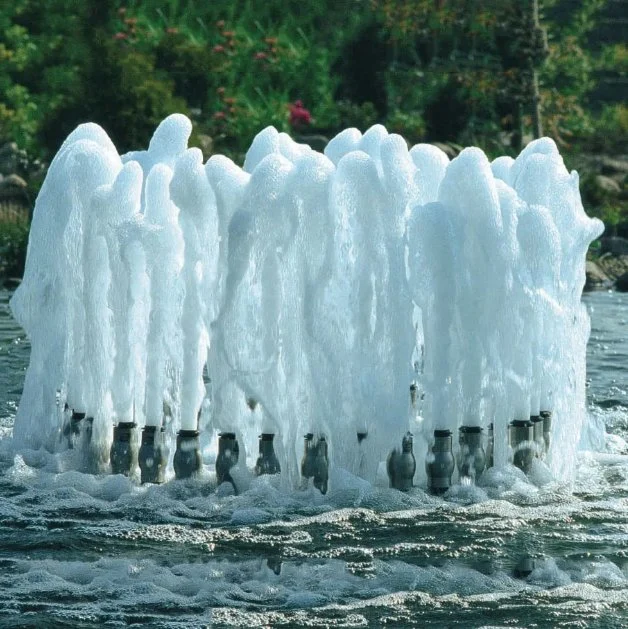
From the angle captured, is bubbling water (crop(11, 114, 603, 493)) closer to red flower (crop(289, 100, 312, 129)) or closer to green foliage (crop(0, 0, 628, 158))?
green foliage (crop(0, 0, 628, 158))

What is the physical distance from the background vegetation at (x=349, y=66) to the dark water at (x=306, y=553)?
17.7 meters

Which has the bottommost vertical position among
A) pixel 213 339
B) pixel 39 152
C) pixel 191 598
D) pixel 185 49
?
pixel 191 598

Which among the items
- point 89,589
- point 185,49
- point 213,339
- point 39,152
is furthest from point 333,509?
point 185,49

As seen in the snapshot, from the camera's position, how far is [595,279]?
67.8ft

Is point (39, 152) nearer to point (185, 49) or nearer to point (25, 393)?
point (185, 49)

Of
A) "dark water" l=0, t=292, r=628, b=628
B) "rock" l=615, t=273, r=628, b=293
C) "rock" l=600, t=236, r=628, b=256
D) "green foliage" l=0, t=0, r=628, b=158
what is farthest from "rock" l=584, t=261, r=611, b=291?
"dark water" l=0, t=292, r=628, b=628

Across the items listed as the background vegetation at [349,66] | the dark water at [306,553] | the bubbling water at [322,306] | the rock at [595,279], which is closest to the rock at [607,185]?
the background vegetation at [349,66]

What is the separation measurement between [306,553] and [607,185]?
65.6 ft

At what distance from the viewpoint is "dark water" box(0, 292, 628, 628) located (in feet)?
20.6

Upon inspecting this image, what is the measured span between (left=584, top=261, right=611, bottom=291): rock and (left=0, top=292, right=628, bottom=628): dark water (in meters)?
11.6

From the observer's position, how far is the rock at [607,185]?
83.0 feet

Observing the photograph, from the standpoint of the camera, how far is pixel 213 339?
26.5ft

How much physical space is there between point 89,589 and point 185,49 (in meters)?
21.4

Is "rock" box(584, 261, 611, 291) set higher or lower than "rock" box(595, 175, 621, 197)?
lower
